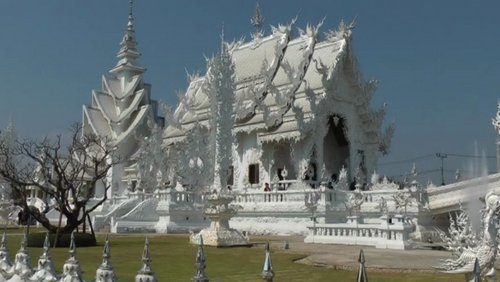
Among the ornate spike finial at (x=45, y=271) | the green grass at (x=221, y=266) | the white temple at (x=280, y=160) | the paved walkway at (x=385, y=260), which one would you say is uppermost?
the white temple at (x=280, y=160)

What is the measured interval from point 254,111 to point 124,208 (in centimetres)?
860

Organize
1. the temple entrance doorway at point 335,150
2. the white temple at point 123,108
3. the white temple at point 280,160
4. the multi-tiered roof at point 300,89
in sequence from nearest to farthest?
the white temple at point 280,160 → the multi-tiered roof at point 300,89 → the temple entrance doorway at point 335,150 → the white temple at point 123,108

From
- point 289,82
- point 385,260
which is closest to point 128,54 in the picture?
point 289,82

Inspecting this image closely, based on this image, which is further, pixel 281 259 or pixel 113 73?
pixel 113 73

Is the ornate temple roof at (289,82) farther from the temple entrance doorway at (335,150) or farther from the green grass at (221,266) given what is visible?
the green grass at (221,266)

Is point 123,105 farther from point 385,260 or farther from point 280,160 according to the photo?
point 385,260

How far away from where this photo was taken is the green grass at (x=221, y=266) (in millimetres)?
8664

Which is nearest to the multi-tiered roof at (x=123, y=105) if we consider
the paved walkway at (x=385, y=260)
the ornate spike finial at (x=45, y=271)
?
the paved walkway at (x=385, y=260)

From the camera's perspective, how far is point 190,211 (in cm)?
2383

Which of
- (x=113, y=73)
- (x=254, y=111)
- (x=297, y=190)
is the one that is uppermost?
(x=113, y=73)

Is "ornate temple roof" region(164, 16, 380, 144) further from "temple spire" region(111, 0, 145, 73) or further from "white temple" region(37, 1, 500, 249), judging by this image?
"temple spire" region(111, 0, 145, 73)

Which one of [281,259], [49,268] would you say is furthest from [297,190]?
[49,268]

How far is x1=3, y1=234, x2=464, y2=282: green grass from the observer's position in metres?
8.66

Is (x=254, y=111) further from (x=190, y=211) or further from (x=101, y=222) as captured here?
(x=101, y=222)
